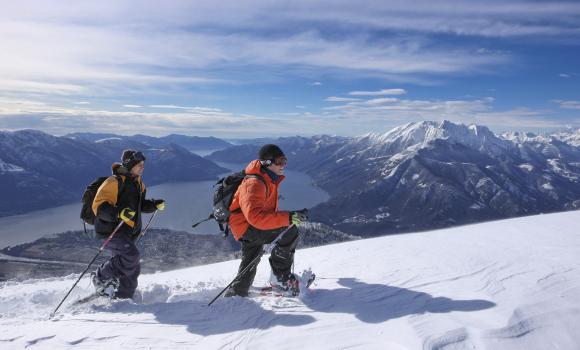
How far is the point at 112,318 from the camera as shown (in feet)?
16.9

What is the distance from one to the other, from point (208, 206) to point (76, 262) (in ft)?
235

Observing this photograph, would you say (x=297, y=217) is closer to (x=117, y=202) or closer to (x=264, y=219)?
(x=264, y=219)

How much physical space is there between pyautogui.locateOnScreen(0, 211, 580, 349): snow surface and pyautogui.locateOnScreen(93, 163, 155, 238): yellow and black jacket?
1282mm

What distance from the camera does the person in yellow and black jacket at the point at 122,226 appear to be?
20.5 feet

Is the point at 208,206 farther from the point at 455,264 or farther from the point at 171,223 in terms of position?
Result: the point at 455,264

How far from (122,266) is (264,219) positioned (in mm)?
2910

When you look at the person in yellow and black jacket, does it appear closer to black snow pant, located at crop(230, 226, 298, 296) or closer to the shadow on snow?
the shadow on snow

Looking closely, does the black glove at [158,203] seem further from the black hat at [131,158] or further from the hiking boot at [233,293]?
the hiking boot at [233,293]

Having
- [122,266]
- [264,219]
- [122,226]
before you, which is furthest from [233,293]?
[122,226]

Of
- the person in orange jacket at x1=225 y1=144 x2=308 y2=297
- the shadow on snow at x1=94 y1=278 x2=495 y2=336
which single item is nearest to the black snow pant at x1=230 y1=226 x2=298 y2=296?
the person in orange jacket at x1=225 y1=144 x2=308 y2=297

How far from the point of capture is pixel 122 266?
6609 millimetres

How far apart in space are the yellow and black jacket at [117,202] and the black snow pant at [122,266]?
0.75 feet

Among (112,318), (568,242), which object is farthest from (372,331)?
(568,242)

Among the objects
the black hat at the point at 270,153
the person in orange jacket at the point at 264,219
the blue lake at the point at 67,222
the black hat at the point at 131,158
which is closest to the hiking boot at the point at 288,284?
the person in orange jacket at the point at 264,219
